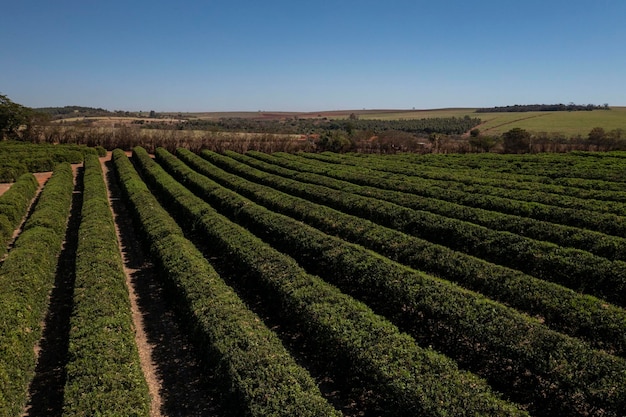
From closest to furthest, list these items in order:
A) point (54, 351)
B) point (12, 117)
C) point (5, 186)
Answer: point (54, 351)
point (5, 186)
point (12, 117)

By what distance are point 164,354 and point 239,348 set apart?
10.5 ft

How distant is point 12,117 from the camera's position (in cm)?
5528

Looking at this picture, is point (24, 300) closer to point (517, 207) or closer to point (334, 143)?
point (517, 207)

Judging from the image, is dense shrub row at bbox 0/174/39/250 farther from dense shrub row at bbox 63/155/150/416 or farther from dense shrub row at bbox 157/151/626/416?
dense shrub row at bbox 157/151/626/416

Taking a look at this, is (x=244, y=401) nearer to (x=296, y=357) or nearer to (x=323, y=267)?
(x=296, y=357)

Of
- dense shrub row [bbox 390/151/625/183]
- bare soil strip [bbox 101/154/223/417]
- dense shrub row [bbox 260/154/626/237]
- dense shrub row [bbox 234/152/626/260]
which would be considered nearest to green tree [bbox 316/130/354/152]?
dense shrub row [bbox 390/151/625/183]

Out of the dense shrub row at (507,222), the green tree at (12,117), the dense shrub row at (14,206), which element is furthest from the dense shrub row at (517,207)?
the green tree at (12,117)

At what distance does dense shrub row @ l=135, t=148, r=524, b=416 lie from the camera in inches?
282

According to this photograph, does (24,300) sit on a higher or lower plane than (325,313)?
higher

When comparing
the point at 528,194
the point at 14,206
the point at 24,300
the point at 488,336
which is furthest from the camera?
the point at 528,194

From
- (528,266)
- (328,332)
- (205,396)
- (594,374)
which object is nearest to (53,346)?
(205,396)

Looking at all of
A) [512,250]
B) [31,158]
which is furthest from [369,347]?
[31,158]

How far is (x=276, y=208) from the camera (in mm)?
22750

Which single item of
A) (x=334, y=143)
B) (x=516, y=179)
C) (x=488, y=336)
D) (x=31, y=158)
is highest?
(x=334, y=143)
